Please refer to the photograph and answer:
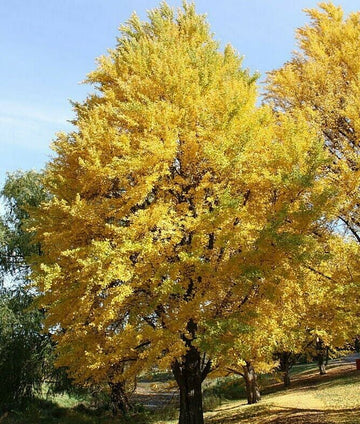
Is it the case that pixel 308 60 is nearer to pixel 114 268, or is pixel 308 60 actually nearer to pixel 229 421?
pixel 114 268

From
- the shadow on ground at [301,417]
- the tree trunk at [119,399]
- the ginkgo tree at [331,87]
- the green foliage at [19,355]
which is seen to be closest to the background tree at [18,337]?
the green foliage at [19,355]

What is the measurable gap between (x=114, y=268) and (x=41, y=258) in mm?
2618

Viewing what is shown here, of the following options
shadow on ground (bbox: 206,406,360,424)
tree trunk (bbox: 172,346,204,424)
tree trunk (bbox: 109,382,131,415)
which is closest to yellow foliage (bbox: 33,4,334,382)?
tree trunk (bbox: 172,346,204,424)

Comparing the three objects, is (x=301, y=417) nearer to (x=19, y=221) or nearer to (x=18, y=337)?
(x=18, y=337)

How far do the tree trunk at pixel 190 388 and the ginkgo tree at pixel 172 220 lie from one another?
0.03m

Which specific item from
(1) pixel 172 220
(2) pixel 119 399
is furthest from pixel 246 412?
(1) pixel 172 220

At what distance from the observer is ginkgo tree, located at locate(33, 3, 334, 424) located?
19.9 ft

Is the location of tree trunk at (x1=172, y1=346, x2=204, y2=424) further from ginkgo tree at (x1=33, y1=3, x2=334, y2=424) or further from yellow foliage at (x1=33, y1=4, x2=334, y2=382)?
yellow foliage at (x1=33, y1=4, x2=334, y2=382)

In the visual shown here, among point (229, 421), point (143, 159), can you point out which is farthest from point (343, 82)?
point (229, 421)

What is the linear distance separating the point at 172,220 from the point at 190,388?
391 cm

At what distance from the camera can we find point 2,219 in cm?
1792

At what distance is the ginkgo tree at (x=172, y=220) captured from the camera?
6.07 m

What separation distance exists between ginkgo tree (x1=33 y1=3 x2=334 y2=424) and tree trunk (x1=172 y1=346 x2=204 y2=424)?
0.09 ft

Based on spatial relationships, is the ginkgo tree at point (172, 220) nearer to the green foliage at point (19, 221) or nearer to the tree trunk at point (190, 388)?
the tree trunk at point (190, 388)
